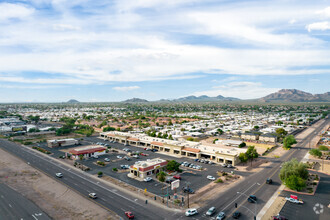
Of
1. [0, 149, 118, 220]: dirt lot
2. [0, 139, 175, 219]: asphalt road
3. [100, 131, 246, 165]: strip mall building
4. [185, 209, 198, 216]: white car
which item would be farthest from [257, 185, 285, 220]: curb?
[0, 149, 118, 220]: dirt lot

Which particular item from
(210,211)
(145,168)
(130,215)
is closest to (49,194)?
(130,215)

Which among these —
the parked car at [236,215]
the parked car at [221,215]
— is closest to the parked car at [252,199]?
the parked car at [236,215]

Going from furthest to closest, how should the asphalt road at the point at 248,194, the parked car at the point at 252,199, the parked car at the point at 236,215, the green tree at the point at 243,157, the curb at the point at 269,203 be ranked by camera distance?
the green tree at the point at 243,157
the parked car at the point at 252,199
the asphalt road at the point at 248,194
the curb at the point at 269,203
the parked car at the point at 236,215

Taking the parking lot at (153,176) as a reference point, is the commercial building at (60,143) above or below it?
above

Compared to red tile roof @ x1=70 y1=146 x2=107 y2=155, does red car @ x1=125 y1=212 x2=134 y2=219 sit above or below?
below

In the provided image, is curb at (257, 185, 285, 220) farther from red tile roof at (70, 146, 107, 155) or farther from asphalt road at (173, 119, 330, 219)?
red tile roof at (70, 146, 107, 155)

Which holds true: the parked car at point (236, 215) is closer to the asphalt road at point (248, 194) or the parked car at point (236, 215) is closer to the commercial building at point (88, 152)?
the asphalt road at point (248, 194)

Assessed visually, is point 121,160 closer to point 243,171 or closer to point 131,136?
point 131,136
